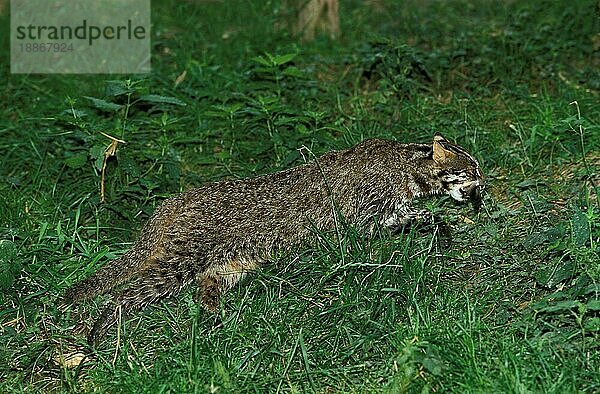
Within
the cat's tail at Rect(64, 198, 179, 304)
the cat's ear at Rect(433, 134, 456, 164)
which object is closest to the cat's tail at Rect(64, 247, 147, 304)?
the cat's tail at Rect(64, 198, 179, 304)

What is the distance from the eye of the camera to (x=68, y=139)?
756 cm

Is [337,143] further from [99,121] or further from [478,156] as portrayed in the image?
[99,121]

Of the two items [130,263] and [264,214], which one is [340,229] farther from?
[130,263]

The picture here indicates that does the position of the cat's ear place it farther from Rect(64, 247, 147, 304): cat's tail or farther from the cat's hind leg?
Rect(64, 247, 147, 304): cat's tail

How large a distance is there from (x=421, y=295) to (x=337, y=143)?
223 cm

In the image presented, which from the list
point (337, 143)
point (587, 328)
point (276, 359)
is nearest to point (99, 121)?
point (337, 143)

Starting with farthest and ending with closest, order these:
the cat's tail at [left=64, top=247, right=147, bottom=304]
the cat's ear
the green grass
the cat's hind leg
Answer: the cat's ear < the cat's tail at [left=64, top=247, right=147, bottom=304] < the cat's hind leg < the green grass

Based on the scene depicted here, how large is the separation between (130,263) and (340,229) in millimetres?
1276

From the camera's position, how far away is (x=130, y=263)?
18.9 ft

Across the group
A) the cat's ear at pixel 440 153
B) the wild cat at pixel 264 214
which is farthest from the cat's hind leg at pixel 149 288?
the cat's ear at pixel 440 153

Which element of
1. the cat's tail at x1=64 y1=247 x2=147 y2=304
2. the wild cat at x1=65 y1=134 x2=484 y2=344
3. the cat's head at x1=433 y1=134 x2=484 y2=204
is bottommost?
the cat's tail at x1=64 y1=247 x2=147 y2=304

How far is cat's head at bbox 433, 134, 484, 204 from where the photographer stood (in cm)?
612

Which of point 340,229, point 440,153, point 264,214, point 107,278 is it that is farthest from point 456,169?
point 107,278

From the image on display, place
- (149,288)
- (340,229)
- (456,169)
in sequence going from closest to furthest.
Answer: (149,288)
(340,229)
(456,169)
